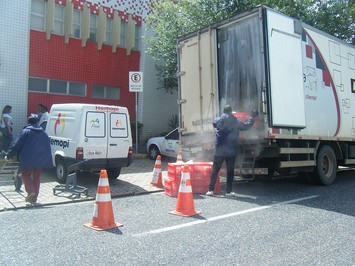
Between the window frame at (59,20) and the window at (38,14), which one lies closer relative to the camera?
the window at (38,14)

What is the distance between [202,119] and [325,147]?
3128mm

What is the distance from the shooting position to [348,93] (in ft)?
33.1

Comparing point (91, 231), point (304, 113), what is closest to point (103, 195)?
point (91, 231)

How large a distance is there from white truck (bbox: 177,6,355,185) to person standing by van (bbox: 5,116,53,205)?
3513 millimetres

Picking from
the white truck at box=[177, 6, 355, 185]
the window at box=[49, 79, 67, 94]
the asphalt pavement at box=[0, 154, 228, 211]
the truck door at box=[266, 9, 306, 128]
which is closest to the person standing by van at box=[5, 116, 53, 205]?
the asphalt pavement at box=[0, 154, 228, 211]

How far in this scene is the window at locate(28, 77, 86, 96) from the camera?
591 inches

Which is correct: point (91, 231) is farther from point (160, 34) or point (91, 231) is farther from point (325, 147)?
point (160, 34)

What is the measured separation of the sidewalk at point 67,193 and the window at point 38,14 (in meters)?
6.39

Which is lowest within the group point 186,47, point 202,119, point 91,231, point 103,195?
point 91,231

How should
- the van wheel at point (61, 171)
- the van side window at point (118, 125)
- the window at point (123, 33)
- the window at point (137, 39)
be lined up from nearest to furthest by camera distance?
1. the van wheel at point (61, 171)
2. the van side window at point (118, 125)
3. the window at point (123, 33)
4. the window at point (137, 39)

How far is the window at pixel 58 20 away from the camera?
15.6 m

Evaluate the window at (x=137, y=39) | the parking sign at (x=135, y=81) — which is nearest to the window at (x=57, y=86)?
the window at (x=137, y=39)

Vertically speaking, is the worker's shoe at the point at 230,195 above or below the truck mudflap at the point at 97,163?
below

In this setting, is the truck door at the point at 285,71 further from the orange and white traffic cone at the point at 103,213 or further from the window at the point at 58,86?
the window at the point at 58,86
